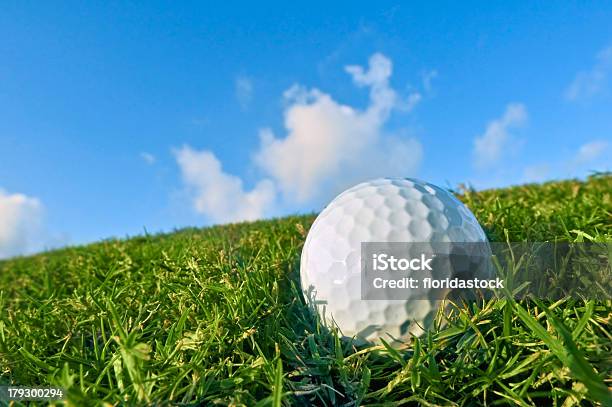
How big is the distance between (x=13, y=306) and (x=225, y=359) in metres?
2.31

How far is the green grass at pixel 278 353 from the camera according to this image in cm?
134

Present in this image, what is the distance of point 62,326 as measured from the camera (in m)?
2.24

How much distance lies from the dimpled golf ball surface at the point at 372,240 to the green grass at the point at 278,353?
0.29 ft

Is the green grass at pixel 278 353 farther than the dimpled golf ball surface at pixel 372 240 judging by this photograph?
No

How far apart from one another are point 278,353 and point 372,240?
611 millimetres

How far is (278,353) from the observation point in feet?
4.99

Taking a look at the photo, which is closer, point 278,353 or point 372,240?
point 278,353

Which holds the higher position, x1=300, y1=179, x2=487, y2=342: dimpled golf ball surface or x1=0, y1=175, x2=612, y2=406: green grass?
x1=300, y1=179, x2=487, y2=342: dimpled golf ball surface

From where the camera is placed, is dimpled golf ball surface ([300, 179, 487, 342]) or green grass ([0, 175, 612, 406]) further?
dimpled golf ball surface ([300, 179, 487, 342])

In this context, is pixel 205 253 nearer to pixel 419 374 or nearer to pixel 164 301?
pixel 164 301

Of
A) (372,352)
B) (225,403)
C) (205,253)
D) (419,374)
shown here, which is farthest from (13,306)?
(419,374)

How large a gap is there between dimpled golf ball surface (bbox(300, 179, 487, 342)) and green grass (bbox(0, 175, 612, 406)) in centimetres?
9

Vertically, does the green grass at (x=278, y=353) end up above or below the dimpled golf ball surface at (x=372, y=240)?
below

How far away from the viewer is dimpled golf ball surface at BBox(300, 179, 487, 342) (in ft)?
5.65
